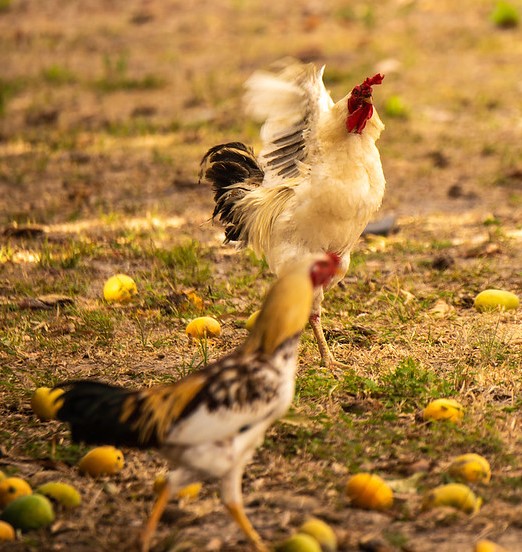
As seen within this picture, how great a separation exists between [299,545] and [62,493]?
0.95 m

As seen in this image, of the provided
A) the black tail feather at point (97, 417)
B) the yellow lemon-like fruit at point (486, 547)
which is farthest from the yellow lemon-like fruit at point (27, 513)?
the yellow lemon-like fruit at point (486, 547)

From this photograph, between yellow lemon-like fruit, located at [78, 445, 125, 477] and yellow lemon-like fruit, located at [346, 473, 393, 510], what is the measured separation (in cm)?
90

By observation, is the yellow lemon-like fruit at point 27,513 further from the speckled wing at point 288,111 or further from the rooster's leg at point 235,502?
the speckled wing at point 288,111

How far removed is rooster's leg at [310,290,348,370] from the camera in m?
4.62

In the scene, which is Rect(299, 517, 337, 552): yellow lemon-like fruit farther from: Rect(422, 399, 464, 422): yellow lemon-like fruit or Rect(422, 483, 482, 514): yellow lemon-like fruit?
Rect(422, 399, 464, 422): yellow lemon-like fruit

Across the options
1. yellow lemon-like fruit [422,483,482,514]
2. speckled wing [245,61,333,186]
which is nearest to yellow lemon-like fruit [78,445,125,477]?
yellow lemon-like fruit [422,483,482,514]

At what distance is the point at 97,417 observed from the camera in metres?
3.03

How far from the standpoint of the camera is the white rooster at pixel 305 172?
4.51 m

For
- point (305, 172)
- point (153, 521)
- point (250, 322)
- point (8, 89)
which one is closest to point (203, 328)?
point (250, 322)

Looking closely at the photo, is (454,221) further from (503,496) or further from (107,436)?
(107,436)

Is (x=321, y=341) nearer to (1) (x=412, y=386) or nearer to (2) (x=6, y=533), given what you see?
(1) (x=412, y=386)

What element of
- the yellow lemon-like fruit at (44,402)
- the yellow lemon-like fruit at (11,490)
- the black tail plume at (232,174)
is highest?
the black tail plume at (232,174)

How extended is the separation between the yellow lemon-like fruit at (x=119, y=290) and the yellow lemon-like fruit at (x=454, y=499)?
2726 millimetres

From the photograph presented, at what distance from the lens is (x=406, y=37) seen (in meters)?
12.9
